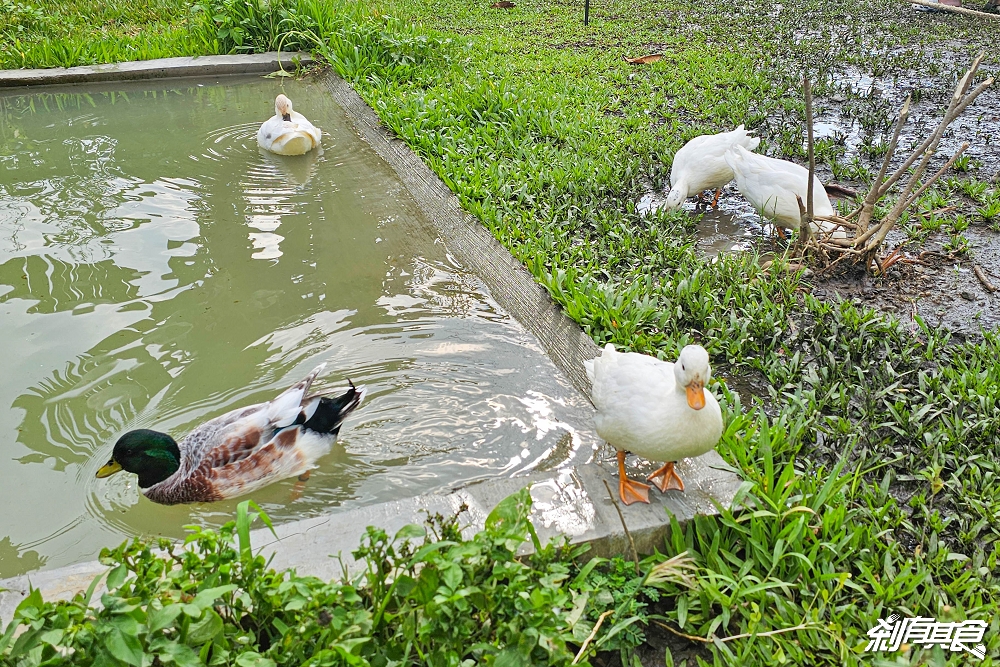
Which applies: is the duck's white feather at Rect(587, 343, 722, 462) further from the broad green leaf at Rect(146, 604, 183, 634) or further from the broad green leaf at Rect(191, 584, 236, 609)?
the broad green leaf at Rect(146, 604, 183, 634)

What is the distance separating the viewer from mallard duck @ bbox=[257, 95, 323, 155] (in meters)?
6.22

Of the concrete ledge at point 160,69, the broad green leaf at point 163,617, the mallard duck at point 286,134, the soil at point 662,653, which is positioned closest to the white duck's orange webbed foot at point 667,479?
the soil at point 662,653

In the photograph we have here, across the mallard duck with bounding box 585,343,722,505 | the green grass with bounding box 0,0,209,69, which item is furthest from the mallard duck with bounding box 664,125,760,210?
the green grass with bounding box 0,0,209,69

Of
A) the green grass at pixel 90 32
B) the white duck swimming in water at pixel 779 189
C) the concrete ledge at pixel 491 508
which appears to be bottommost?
the concrete ledge at pixel 491 508

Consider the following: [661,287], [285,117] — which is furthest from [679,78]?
[661,287]

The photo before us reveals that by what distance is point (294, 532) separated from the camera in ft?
8.50

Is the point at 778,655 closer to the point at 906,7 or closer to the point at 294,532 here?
the point at 294,532

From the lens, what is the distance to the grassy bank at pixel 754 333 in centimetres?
253

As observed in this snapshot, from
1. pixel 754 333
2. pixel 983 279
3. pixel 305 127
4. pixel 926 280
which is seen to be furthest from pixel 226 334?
pixel 983 279

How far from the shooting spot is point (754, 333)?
378 cm

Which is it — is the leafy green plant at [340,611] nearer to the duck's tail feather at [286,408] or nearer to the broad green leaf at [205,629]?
the broad green leaf at [205,629]

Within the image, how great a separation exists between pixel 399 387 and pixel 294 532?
3.83 feet

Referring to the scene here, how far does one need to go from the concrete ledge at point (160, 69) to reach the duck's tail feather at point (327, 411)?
6.65m

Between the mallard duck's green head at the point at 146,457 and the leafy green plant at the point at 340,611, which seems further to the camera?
the mallard duck's green head at the point at 146,457
